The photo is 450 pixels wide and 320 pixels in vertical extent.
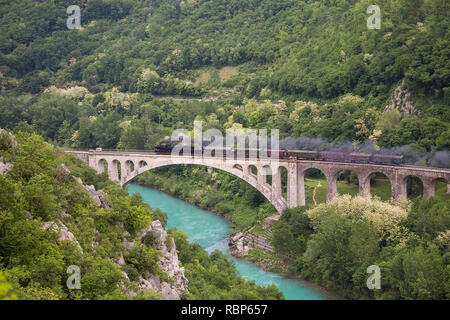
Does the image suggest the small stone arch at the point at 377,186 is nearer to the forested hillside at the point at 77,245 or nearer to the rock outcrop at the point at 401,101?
the rock outcrop at the point at 401,101

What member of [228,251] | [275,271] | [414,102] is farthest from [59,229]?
[414,102]

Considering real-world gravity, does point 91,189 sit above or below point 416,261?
above

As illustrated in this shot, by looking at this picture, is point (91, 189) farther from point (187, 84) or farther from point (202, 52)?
point (202, 52)

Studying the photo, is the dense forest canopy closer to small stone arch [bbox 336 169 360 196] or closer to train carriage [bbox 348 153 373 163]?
small stone arch [bbox 336 169 360 196]

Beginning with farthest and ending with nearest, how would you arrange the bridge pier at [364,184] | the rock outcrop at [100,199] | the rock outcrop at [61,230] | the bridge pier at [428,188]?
the bridge pier at [364,184], the bridge pier at [428,188], the rock outcrop at [100,199], the rock outcrop at [61,230]

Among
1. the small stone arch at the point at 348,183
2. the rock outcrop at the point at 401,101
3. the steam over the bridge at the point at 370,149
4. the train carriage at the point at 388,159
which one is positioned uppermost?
the rock outcrop at the point at 401,101

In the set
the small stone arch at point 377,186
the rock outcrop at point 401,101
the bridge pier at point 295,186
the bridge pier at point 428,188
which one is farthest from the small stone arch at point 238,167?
the bridge pier at point 428,188

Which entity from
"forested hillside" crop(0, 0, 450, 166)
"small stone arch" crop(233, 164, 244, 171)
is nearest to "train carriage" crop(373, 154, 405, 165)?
"forested hillside" crop(0, 0, 450, 166)
